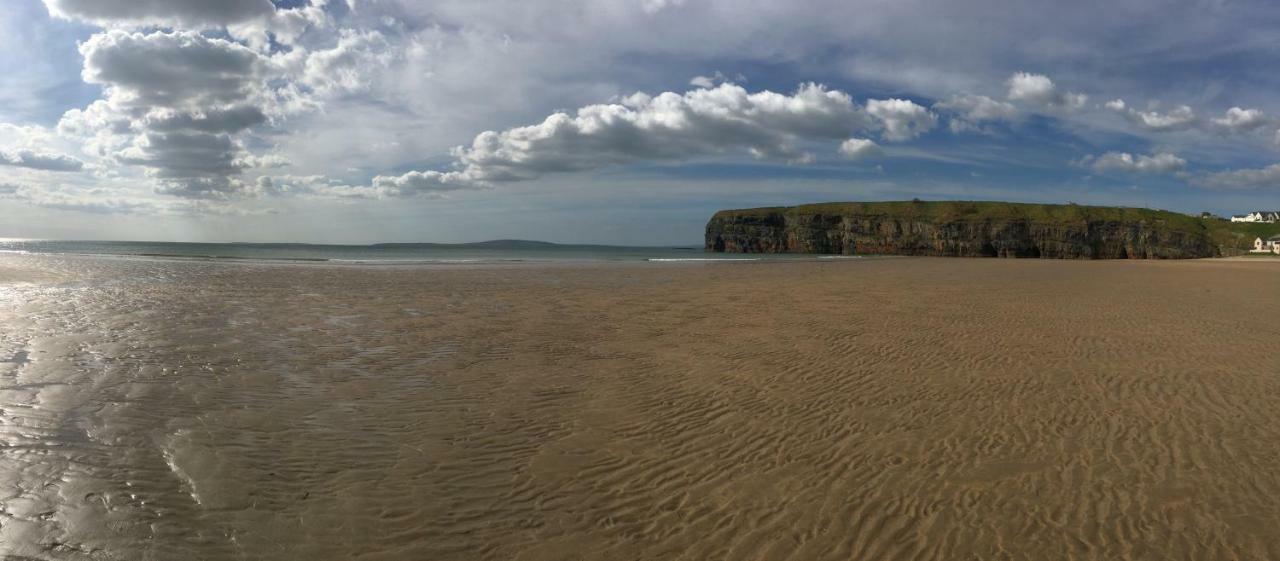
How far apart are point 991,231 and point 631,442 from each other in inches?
5802

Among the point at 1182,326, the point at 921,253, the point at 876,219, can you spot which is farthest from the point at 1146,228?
the point at 1182,326

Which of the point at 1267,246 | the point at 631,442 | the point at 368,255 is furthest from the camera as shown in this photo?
the point at 1267,246

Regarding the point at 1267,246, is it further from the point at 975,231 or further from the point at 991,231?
the point at 975,231

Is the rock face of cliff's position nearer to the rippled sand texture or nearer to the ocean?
the ocean

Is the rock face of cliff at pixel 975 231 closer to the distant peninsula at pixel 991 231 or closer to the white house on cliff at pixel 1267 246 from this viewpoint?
the distant peninsula at pixel 991 231

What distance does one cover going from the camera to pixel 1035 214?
5354 inches

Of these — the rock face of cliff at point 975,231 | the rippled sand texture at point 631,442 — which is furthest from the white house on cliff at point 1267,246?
the rippled sand texture at point 631,442

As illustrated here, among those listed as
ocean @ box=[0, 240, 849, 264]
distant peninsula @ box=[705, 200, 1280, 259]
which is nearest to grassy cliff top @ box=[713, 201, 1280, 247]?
distant peninsula @ box=[705, 200, 1280, 259]

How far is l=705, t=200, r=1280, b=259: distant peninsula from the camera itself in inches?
4909

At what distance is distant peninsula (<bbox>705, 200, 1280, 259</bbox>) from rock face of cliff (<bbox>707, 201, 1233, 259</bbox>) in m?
0.17

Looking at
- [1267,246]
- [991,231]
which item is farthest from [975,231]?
[1267,246]

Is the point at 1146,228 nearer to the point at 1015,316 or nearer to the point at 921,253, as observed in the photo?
the point at 921,253

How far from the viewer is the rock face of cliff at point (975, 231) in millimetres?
125812

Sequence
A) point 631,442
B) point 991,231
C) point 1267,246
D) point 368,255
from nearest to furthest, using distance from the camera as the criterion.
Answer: point 631,442, point 368,255, point 1267,246, point 991,231
